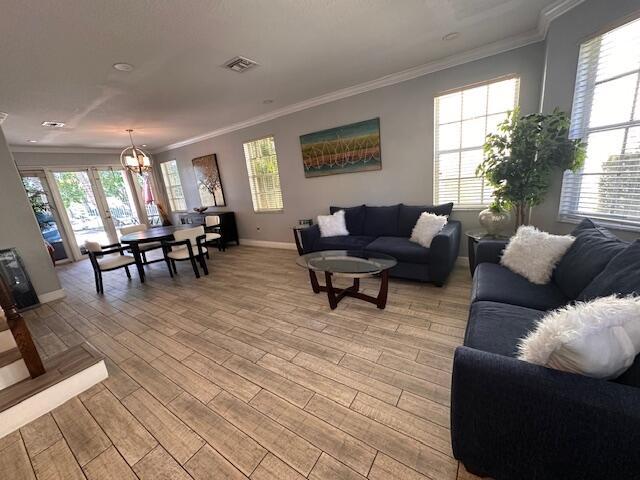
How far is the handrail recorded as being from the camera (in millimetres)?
1594

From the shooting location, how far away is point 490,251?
2.27 m

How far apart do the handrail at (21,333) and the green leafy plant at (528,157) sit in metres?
4.05

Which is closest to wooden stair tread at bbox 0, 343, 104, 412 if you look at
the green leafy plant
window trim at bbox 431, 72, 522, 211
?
the green leafy plant

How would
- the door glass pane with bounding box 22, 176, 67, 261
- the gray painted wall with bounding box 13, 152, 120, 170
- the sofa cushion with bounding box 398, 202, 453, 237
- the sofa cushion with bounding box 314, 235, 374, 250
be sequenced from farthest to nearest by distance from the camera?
the door glass pane with bounding box 22, 176, 67, 261, the gray painted wall with bounding box 13, 152, 120, 170, the sofa cushion with bounding box 314, 235, 374, 250, the sofa cushion with bounding box 398, 202, 453, 237

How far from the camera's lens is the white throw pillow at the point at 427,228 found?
2949 millimetres

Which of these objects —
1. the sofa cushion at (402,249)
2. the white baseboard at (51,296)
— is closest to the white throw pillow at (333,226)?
the sofa cushion at (402,249)

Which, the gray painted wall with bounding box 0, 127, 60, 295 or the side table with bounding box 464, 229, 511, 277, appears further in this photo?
the gray painted wall with bounding box 0, 127, 60, 295

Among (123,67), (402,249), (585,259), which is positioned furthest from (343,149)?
(585,259)

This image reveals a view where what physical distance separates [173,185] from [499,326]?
26.1ft

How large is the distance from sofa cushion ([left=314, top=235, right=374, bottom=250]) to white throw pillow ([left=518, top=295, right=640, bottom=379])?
247 centimetres

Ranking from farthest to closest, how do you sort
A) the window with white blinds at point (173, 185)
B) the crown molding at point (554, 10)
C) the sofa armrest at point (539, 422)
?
1. the window with white blinds at point (173, 185)
2. the crown molding at point (554, 10)
3. the sofa armrest at point (539, 422)

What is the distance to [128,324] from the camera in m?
2.71

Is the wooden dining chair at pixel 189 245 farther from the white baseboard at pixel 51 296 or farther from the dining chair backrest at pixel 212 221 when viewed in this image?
the white baseboard at pixel 51 296

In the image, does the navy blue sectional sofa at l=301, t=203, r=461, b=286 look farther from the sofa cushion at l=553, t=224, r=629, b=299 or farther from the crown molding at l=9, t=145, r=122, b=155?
the crown molding at l=9, t=145, r=122, b=155
